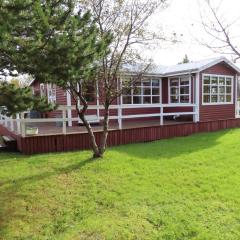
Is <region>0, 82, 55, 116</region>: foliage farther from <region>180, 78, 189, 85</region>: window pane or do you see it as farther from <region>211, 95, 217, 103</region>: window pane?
<region>211, 95, 217, 103</region>: window pane

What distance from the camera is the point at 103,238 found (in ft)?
15.5

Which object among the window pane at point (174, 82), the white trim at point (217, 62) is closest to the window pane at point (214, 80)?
the white trim at point (217, 62)

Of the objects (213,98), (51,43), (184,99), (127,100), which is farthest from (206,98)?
(51,43)

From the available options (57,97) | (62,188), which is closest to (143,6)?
(62,188)

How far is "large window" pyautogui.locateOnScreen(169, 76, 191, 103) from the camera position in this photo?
15955 mm

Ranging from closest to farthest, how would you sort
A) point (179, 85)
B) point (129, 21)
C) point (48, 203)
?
point (48, 203) < point (129, 21) < point (179, 85)

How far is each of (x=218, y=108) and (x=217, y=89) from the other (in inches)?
37.5

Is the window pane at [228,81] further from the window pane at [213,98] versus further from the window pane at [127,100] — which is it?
the window pane at [127,100]

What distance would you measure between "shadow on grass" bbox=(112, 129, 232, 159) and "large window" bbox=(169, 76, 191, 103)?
3804mm

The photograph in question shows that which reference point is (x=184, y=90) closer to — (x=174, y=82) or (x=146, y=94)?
(x=174, y=82)

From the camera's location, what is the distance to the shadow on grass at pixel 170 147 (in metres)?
9.28

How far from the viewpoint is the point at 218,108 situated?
1622cm

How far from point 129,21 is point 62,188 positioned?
478cm

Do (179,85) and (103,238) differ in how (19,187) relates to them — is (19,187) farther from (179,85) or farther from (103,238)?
(179,85)
